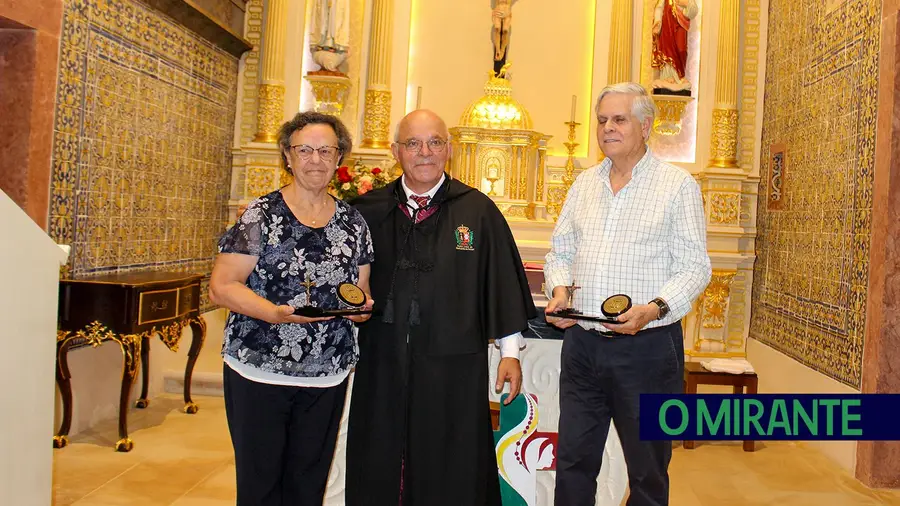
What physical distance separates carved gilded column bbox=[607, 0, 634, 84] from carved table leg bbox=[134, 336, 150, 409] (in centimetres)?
506

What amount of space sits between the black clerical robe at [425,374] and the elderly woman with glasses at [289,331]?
183 mm

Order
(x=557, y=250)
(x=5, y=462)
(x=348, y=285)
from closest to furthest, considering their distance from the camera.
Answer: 1. (x=348, y=285)
2. (x=5, y=462)
3. (x=557, y=250)

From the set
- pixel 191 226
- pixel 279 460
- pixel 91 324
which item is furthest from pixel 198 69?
pixel 279 460

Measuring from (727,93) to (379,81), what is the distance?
3.45 metres

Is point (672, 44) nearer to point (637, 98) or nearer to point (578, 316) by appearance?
point (637, 98)

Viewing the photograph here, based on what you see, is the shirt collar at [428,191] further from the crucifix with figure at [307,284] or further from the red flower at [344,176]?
the red flower at [344,176]

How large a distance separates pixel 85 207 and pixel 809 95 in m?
5.45

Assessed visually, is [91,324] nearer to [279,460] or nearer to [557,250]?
[279,460]

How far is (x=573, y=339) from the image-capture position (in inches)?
111

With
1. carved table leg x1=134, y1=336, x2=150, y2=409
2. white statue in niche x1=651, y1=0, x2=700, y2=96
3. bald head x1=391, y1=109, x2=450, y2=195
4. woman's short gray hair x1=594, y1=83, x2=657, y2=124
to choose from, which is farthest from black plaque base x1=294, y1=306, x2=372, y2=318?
white statue in niche x1=651, y1=0, x2=700, y2=96

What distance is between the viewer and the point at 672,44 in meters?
7.80

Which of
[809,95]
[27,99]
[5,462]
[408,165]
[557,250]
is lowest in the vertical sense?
[5,462]

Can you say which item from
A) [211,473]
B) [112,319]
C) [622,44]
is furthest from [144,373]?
[622,44]

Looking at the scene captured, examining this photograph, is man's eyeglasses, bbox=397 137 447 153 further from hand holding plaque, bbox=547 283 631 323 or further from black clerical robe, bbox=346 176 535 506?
hand holding plaque, bbox=547 283 631 323
